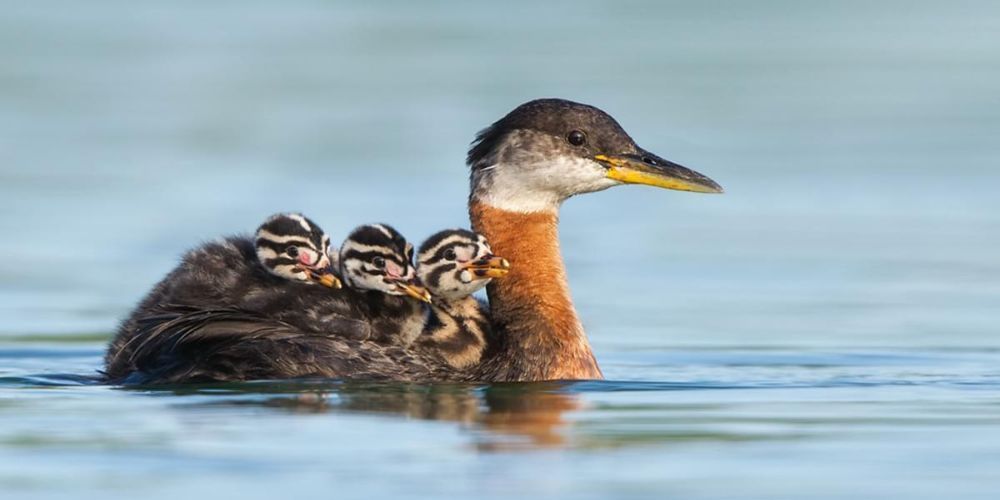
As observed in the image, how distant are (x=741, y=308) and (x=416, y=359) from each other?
13.5 ft

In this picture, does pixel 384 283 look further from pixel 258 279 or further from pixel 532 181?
pixel 532 181

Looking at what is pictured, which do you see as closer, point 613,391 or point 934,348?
point 613,391

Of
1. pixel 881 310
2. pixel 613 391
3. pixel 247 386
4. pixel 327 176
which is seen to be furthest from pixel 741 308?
pixel 327 176

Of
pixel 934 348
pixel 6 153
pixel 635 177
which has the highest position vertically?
pixel 6 153

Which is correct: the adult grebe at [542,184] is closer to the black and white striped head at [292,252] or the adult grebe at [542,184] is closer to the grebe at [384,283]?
the grebe at [384,283]

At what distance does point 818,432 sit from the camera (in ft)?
35.7

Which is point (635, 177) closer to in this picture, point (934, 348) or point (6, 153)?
point (934, 348)

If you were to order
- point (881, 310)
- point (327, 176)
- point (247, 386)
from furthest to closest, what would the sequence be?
1. point (327, 176)
2. point (881, 310)
3. point (247, 386)

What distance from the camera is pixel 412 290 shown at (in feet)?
42.0

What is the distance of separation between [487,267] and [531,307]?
560 millimetres

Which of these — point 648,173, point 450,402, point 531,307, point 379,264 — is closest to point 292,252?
point 379,264

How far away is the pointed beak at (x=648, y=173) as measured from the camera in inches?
541

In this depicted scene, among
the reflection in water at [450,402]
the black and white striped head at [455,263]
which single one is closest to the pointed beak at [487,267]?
the black and white striped head at [455,263]

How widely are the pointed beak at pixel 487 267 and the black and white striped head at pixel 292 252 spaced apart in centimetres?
75
